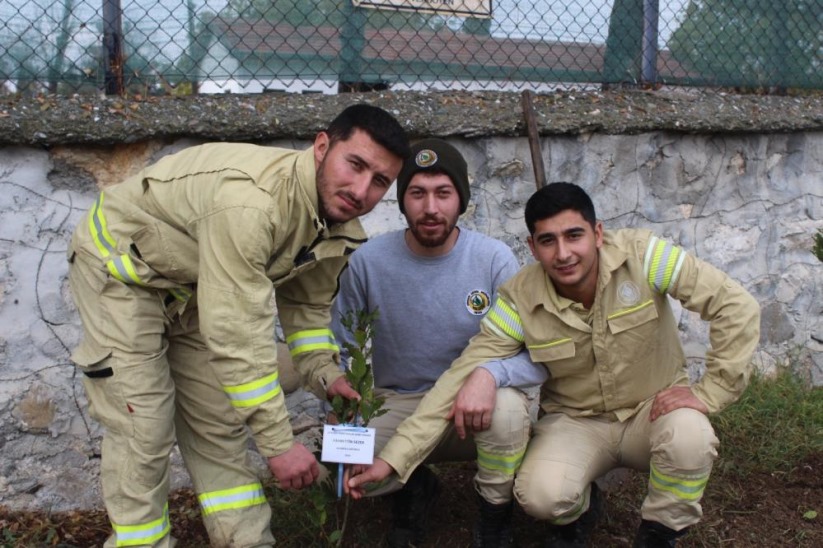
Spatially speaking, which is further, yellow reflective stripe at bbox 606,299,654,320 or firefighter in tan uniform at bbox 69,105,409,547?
yellow reflective stripe at bbox 606,299,654,320

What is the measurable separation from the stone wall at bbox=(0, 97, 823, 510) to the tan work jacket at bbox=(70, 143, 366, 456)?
721 millimetres

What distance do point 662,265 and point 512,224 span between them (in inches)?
46.3

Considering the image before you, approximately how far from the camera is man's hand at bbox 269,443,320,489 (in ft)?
8.49

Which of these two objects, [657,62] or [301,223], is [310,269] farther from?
[657,62]

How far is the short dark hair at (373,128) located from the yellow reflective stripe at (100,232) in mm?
771

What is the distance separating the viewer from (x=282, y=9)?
12.6ft

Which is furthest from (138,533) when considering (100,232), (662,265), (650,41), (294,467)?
(650,41)

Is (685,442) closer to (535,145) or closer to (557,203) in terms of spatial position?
(557,203)

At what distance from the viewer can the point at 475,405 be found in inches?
116

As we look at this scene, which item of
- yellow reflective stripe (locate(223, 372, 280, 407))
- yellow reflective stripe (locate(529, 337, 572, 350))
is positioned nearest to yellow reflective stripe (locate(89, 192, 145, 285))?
yellow reflective stripe (locate(223, 372, 280, 407))

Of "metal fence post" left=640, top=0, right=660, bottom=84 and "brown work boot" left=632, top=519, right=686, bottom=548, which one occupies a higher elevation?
"metal fence post" left=640, top=0, right=660, bottom=84

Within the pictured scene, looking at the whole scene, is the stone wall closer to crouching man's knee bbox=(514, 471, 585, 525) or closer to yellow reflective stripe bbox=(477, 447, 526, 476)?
yellow reflective stripe bbox=(477, 447, 526, 476)

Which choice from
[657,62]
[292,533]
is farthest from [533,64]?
[292,533]

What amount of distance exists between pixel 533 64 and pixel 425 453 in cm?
220
